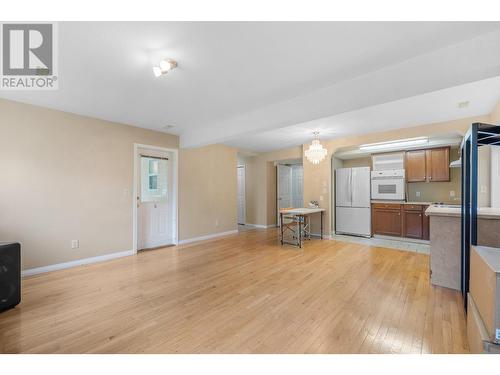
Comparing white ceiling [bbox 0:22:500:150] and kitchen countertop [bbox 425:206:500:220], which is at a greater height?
white ceiling [bbox 0:22:500:150]

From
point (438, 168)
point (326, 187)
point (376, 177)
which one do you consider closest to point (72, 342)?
point (326, 187)

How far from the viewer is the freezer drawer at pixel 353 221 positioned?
5.51m

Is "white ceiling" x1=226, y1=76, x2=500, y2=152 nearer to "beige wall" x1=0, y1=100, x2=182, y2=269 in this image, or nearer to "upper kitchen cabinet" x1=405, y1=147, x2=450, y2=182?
"upper kitchen cabinet" x1=405, y1=147, x2=450, y2=182

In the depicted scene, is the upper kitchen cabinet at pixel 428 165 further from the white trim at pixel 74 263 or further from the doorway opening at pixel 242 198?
the white trim at pixel 74 263

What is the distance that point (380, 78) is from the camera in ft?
7.47

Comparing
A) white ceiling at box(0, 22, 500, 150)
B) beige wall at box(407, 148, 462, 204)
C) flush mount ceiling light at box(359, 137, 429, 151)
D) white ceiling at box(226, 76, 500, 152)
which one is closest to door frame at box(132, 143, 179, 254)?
white ceiling at box(0, 22, 500, 150)

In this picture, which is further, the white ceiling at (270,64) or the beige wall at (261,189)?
the beige wall at (261,189)

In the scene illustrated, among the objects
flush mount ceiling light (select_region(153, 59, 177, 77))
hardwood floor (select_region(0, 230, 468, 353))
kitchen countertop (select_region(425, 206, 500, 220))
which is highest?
flush mount ceiling light (select_region(153, 59, 177, 77))

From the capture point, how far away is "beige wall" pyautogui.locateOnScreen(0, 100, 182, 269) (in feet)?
9.92

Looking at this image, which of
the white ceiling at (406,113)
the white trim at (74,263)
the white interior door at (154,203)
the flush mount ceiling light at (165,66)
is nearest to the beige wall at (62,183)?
the white trim at (74,263)

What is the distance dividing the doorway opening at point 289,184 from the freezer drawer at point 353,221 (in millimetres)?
1983

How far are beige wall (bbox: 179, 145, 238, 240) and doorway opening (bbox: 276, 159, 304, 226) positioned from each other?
196cm

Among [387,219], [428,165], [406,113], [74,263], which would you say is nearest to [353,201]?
[387,219]

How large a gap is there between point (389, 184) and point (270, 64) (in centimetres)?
457
